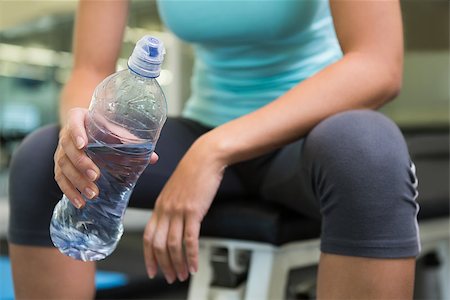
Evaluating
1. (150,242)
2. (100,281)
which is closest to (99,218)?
(150,242)

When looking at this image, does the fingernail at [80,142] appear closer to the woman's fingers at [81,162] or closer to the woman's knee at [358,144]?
the woman's fingers at [81,162]

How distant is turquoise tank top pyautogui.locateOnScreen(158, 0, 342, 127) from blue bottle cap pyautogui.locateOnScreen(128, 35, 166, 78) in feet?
1.21

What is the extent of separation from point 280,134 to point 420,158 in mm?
1248

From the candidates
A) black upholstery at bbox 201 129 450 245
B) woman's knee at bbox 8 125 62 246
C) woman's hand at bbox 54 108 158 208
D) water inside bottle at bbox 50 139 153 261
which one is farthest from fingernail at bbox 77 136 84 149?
black upholstery at bbox 201 129 450 245

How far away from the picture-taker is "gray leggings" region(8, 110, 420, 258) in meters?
0.65

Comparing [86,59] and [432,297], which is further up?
[86,59]

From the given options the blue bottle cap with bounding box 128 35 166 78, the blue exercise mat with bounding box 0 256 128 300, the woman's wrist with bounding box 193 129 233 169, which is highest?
the blue bottle cap with bounding box 128 35 166 78

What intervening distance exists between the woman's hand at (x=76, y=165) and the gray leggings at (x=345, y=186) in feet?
0.57

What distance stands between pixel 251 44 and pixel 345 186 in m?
0.44

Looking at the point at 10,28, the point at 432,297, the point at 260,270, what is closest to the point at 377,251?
the point at 260,270

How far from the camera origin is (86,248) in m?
0.77

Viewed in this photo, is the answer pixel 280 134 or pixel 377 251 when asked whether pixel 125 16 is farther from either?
pixel 377 251

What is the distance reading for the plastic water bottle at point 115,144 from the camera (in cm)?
68

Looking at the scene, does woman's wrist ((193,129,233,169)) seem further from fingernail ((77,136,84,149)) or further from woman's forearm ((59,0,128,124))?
woman's forearm ((59,0,128,124))
